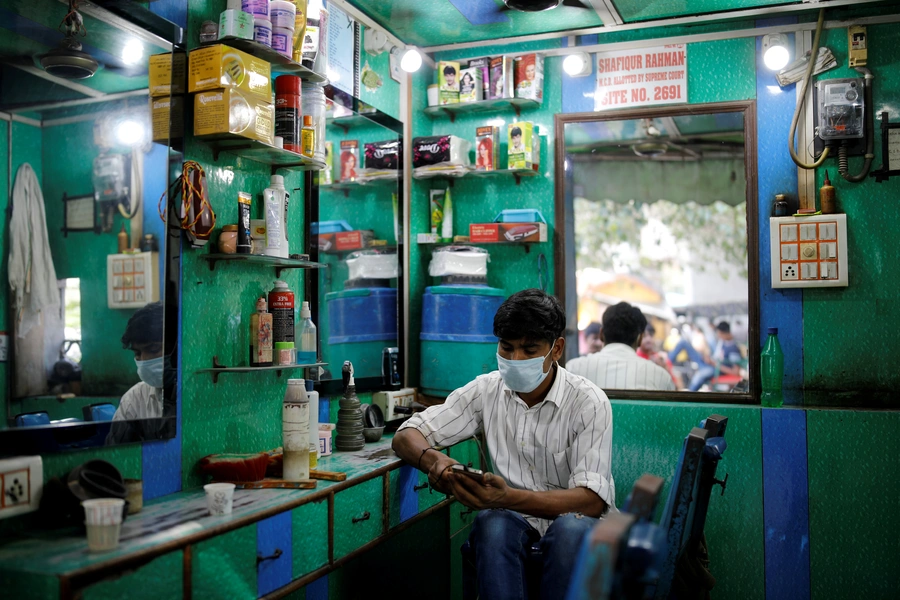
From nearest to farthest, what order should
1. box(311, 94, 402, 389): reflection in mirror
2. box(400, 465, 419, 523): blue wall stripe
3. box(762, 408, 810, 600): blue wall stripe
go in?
box(400, 465, 419, 523): blue wall stripe → box(311, 94, 402, 389): reflection in mirror → box(762, 408, 810, 600): blue wall stripe

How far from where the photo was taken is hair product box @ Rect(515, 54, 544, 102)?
4242 mm

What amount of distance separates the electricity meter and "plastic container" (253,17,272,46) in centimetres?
271

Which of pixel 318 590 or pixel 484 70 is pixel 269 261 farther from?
pixel 484 70

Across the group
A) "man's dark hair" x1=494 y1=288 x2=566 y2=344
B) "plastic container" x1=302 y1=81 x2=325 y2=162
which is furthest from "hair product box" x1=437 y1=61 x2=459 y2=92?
"man's dark hair" x1=494 y1=288 x2=566 y2=344

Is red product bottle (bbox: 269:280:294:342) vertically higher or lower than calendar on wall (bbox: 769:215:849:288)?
lower

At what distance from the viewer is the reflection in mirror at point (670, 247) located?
6.68 metres

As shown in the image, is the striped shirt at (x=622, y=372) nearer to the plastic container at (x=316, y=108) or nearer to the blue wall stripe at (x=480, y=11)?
the blue wall stripe at (x=480, y=11)

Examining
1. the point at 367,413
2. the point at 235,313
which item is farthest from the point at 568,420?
the point at 235,313

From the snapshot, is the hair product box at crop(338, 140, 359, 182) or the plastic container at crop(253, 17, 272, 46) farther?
the hair product box at crop(338, 140, 359, 182)

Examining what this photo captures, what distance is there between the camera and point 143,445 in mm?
2451

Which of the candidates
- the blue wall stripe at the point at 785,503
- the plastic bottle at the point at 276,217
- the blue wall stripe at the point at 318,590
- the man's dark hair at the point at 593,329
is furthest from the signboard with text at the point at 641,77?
the blue wall stripe at the point at 318,590

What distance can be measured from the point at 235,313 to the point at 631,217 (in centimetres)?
505

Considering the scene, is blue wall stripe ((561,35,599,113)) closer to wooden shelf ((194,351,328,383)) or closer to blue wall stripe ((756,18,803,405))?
blue wall stripe ((756,18,803,405))

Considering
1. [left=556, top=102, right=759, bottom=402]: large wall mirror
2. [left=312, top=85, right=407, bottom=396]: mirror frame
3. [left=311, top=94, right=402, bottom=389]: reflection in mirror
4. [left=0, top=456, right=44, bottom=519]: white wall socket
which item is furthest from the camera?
[left=556, top=102, right=759, bottom=402]: large wall mirror
